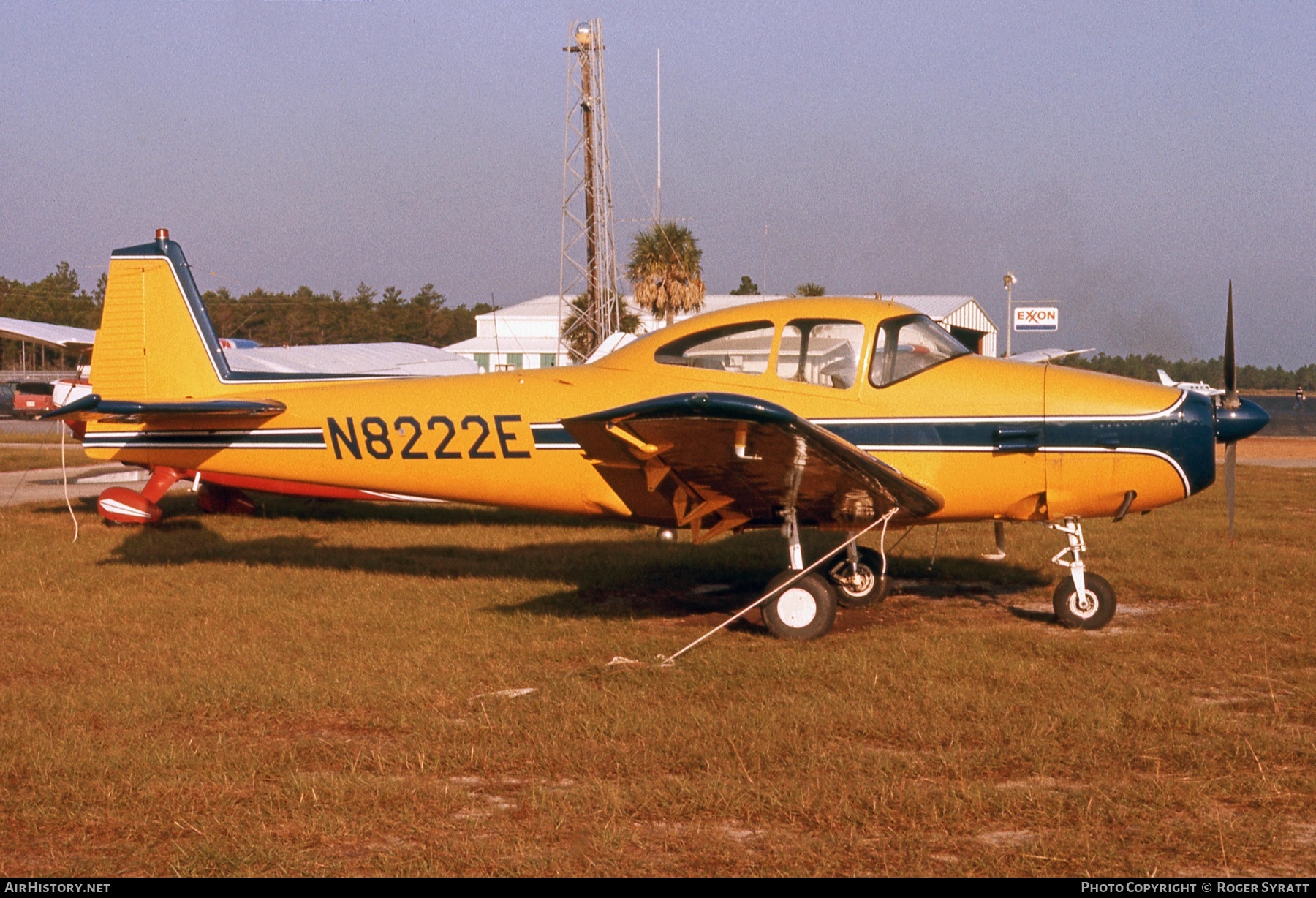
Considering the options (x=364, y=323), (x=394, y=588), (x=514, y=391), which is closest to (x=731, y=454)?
(x=514, y=391)

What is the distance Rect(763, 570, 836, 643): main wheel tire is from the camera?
7746mm

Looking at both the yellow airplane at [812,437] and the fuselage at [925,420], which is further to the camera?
the fuselage at [925,420]

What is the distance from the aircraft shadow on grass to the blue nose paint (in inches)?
72.3

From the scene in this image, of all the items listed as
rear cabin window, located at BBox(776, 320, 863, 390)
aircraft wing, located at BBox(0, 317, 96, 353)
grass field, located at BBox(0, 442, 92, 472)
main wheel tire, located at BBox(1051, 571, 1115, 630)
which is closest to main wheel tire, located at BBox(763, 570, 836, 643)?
rear cabin window, located at BBox(776, 320, 863, 390)

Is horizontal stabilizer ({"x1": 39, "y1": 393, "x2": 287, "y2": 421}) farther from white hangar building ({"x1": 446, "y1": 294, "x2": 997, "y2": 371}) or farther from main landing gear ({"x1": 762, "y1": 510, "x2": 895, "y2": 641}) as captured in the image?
white hangar building ({"x1": 446, "y1": 294, "x2": 997, "y2": 371})

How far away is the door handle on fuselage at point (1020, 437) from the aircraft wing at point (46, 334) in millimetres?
13806

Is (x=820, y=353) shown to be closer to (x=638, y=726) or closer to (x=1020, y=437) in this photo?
(x=1020, y=437)

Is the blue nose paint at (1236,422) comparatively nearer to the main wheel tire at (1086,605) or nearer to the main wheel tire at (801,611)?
the main wheel tire at (1086,605)

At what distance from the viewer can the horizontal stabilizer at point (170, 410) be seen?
30.1ft

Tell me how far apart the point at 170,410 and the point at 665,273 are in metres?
23.4

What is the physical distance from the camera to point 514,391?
8656 millimetres

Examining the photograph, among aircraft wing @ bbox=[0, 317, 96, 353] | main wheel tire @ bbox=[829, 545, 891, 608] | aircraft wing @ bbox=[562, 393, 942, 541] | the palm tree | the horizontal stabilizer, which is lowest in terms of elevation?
main wheel tire @ bbox=[829, 545, 891, 608]

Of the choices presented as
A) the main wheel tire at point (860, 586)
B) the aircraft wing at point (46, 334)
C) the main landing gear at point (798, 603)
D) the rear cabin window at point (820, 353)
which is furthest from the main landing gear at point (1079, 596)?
the aircraft wing at point (46, 334)

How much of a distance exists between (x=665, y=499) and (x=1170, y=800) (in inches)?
171
